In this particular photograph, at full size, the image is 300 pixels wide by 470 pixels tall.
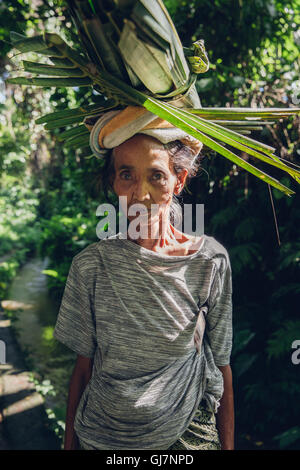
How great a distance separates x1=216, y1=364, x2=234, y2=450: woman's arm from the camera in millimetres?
1370

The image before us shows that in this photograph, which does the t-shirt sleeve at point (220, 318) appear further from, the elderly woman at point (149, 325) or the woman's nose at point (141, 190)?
the woman's nose at point (141, 190)

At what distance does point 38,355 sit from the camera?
4.86 meters

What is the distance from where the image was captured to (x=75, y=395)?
1.38 m

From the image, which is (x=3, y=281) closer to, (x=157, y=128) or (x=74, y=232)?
(x=74, y=232)

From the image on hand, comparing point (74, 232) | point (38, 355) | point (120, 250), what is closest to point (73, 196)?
point (74, 232)

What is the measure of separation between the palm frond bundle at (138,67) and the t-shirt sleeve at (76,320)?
0.62 m

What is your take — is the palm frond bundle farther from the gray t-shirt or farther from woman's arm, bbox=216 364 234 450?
woman's arm, bbox=216 364 234 450

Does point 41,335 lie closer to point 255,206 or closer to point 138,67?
point 255,206

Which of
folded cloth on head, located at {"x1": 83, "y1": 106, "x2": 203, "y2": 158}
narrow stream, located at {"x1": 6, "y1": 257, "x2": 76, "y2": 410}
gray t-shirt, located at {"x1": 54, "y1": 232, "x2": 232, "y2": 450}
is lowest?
narrow stream, located at {"x1": 6, "y1": 257, "x2": 76, "y2": 410}

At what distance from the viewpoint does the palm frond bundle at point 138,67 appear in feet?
2.88

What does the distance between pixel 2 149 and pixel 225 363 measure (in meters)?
8.96

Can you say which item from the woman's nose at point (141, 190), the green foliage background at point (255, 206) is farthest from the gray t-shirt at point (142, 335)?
the green foliage background at point (255, 206)

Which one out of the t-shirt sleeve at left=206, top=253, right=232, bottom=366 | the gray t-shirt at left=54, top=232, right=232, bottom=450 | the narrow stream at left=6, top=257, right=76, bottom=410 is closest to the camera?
the gray t-shirt at left=54, top=232, right=232, bottom=450

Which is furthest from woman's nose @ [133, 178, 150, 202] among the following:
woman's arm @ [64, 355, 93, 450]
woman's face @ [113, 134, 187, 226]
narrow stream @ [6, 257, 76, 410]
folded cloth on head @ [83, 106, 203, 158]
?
narrow stream @ [6, 257, 76, 410]
